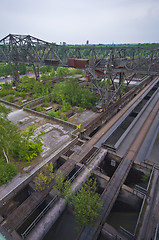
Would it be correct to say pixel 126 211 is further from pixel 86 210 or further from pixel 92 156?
pixel 92 156

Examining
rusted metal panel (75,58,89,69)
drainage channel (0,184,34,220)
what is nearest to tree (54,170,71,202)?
drainage channel (0,184,34,220)

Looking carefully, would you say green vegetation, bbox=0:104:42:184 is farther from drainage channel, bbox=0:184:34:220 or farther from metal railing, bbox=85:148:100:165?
metal railing, bbox=85:148:100:165

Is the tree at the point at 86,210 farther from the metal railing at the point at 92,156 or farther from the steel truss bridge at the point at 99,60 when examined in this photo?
the steel truss bridge at the point at 99,60

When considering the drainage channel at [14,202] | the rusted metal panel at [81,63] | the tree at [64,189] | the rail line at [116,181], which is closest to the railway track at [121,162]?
the rail line at [116,181]

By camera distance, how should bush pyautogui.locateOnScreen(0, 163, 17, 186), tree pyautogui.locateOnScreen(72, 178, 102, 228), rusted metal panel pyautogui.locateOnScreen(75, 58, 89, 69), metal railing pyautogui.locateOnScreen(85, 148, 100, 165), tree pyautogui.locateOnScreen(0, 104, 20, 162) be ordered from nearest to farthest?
tree pyautogui.locateOnScreen(72, 178, 102, 228) < tree pyautogui.locateOnScreen(0, 104, 20, 162) < bush pyautogui.locateOnScreen(0, 163, 17, 186) < metal railing pyautogui.locateOnScreen(85, 148, 100, 165) < rusted metal panel pyautogui.locateOnScreen(75, 58, 89, 69)

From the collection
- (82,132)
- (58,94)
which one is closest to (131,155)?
(82,132)

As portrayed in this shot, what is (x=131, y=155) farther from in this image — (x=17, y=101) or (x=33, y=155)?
(x=17, y=101)
